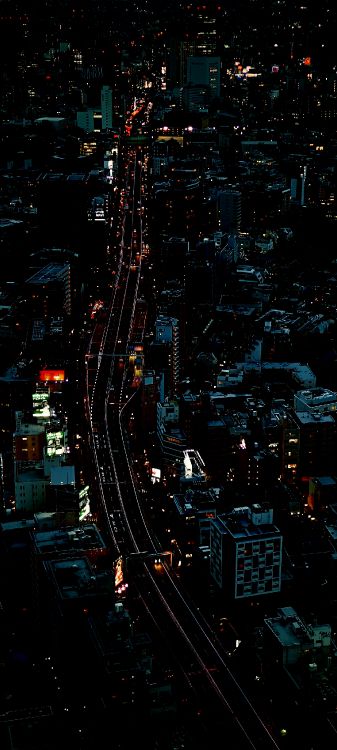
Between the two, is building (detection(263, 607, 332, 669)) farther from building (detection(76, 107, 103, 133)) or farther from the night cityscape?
building (detection(76, 107, 103, 133))

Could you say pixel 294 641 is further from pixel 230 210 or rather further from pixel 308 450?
pixel 230 210

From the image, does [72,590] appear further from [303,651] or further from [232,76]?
[232,76]

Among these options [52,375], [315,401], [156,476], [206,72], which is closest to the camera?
[156,476]

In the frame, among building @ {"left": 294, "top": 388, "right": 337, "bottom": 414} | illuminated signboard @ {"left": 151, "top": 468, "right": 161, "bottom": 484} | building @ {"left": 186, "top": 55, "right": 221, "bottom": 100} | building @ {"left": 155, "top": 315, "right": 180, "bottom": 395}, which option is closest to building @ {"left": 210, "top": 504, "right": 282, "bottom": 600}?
illuminated signboard @ {"left": 151, "top": 468, "right": 161, "bottom": 484}

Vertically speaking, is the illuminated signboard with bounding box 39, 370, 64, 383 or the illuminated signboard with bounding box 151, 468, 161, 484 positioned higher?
the illuminated signboard with bounding box 39, 370, 64, 383

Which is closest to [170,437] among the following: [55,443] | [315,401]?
[55,443]

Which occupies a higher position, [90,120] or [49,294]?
[90,120]

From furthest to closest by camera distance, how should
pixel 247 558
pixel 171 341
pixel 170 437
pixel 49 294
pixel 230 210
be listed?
pixel 230 210, pixel 49 294, pixel 171 341, pixel 170 437, pixel 247 558

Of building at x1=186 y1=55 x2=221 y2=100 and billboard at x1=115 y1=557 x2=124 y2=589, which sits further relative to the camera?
building at x1=186 y1=55 x2=221 y2=100
